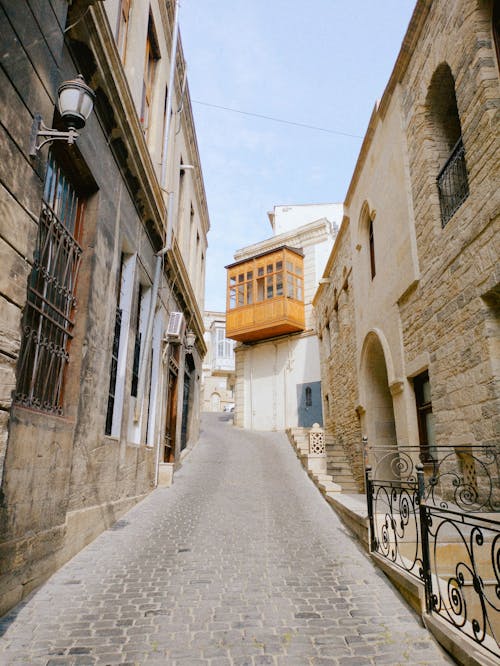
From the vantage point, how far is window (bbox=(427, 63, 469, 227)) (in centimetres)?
694

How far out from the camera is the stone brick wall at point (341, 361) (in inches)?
499

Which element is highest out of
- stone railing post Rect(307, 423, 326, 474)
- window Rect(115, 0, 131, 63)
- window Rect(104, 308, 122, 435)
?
window Rect(115, 0, 131, 63)

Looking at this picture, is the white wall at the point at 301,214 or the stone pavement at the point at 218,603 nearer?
the stone pavement at the point at 218,603

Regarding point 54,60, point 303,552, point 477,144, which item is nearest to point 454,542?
point 303,552

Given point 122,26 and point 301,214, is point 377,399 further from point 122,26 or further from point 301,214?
point 301,214

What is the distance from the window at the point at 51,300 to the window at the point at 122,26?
10.0 feet

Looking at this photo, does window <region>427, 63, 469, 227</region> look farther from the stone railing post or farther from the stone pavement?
the stone railing post

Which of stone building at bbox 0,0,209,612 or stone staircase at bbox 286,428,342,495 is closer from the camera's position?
stone building at bbox 0,0,209,612

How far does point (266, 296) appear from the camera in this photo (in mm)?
22703

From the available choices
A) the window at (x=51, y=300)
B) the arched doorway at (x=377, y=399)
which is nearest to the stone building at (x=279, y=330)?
the arched doorway at (x=377, y=399)

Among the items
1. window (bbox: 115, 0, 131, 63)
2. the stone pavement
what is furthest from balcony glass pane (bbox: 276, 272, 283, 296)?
the stone pavement

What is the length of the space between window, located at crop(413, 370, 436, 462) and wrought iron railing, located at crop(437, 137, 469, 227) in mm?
2652

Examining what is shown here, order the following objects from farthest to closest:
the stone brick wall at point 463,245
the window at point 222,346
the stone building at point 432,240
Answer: the window at point 222,346, the stone building at point 432,240, the stone brick wall at point 463,245

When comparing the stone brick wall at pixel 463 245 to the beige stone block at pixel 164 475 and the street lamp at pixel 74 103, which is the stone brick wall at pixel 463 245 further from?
the beige stone block at pixel 164 475
